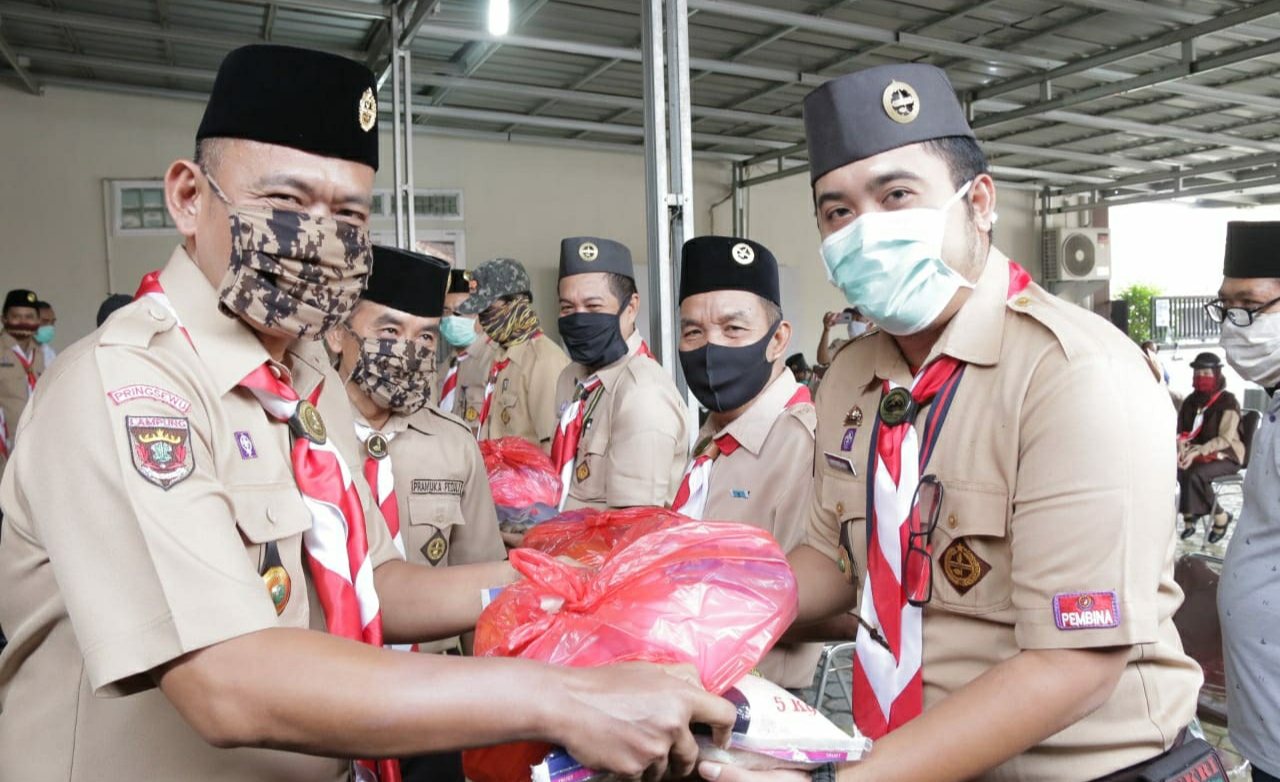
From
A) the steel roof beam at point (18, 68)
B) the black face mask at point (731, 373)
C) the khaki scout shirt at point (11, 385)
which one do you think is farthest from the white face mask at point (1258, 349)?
the steel roof beam at point (18, 68)

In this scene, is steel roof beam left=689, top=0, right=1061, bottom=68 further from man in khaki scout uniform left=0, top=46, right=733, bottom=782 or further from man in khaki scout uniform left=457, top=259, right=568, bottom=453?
man in khaki scout uniform left=0, top=46, right=733, bottom=782

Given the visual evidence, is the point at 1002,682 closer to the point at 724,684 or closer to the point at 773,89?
the point at 724,684

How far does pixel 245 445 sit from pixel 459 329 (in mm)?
5076

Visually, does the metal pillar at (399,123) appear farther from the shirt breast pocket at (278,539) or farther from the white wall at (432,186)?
the shirt breast pocket at (278,539)

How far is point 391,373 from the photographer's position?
2.67 m

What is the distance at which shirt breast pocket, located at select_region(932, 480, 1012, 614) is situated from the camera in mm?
1319

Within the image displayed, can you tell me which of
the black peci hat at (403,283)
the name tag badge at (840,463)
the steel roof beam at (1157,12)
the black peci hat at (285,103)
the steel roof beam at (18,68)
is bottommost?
the name tag badge at (840,463)

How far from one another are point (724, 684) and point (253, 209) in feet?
3.06

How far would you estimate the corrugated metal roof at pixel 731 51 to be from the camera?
750cm

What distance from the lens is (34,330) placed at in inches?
307

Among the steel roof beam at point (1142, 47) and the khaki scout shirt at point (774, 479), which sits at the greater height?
the steel roof beam at point (1142, 47)

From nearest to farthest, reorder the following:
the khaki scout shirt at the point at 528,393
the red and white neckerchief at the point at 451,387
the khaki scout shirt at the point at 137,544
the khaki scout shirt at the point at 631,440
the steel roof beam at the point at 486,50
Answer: the khaki scout shirt at the point at 137,544
the khaki scout shirt at the point at 631,440
the khaki scout shirt at the point at 528,393
the red and white neckerchief at the point at 451,387
the steel roof beam at the point at 486,50

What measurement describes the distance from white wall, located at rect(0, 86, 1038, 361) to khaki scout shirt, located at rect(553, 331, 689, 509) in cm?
823

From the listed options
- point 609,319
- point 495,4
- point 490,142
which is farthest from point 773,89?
point 609,319
